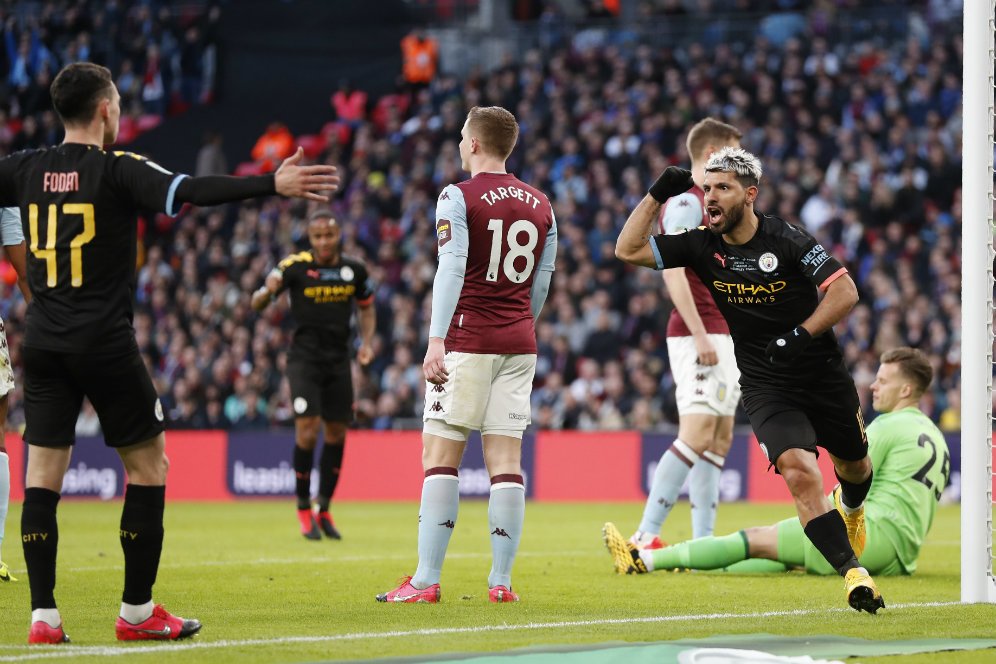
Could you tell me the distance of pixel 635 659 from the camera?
17.7 feet

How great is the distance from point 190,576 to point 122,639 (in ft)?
10.7

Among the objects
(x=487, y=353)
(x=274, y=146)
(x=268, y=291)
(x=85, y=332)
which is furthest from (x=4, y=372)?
(x=274, y=146)

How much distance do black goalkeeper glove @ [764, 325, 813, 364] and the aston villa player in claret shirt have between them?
1.41 m

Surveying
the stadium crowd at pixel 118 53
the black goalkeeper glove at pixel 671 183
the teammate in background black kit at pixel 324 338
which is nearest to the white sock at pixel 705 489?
the black goalkeeper glove at pixel 671 183

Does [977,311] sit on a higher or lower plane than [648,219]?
lower

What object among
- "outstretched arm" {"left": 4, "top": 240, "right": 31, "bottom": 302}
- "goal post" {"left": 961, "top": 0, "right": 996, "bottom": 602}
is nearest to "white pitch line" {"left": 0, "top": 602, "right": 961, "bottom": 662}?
"goal post" {"left": 961, "top": 0, "right": 996, "bottom": 602}

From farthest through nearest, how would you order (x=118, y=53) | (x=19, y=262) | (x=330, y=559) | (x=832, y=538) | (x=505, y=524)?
(x=118, y=53) < (x=330, y=559) < (x=19, y=262) < (x=505, y=524) < (x=832, y=538)

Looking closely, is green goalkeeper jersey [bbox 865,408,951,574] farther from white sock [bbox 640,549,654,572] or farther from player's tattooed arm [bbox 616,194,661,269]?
player's tattooed arm [bbox 616,194,661,269]

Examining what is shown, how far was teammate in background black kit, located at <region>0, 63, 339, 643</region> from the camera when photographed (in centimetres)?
599

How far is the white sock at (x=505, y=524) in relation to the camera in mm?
7609

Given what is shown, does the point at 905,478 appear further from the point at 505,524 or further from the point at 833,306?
the point at 505,524

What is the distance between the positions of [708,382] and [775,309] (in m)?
2.53

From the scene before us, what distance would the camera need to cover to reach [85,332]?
5973mm

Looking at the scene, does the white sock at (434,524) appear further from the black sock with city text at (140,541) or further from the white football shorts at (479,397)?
the black sock with city text at (140,541)
